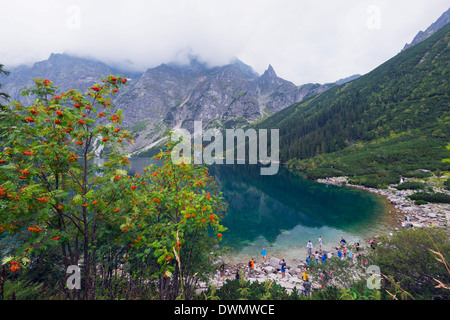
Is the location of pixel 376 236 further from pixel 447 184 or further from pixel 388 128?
pixel 388 128

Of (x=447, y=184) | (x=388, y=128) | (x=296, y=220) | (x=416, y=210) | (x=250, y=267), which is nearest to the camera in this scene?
(x=250, y=267)

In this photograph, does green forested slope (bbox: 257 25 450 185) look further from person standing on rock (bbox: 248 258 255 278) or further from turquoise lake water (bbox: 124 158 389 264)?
person standing on rock (bbox: 248 258 255 278)

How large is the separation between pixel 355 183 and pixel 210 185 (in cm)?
5933

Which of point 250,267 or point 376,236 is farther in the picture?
point 376,236

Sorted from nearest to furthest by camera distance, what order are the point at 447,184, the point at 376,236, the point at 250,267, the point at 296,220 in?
the point at 250,267
the point at 376,236
the point at 296,220
the point at 447,184

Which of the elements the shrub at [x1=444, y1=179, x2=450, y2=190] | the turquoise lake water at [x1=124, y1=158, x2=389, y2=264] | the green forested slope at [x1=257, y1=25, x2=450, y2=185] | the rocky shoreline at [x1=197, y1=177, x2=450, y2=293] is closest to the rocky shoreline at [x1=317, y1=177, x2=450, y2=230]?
the rocky shoreline at [x1=197, y1=177, x2=450, y2=293]

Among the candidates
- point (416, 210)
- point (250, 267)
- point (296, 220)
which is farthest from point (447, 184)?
point (250, 267)

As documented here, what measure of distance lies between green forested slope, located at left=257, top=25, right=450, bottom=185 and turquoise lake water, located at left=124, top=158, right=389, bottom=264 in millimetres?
18831

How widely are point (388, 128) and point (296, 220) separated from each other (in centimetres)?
8630

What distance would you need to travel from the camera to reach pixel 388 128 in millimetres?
84188

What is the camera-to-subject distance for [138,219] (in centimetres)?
582

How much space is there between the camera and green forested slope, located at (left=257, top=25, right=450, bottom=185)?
188ft

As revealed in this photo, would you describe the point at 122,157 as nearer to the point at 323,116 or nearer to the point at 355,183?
the point at 355,183

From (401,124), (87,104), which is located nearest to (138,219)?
(87,104)
